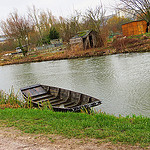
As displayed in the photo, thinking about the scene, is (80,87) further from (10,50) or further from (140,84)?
(10,50)

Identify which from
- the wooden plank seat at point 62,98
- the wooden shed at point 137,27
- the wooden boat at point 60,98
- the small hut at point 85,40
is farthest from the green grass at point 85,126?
the wooden shed at point 137,27

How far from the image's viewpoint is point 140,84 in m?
13.8

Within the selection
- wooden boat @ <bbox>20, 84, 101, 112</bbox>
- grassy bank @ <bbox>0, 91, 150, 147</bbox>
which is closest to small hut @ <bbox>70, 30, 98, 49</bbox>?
wooden boat @ <bbox>20, 84, 101, 112</bbox>

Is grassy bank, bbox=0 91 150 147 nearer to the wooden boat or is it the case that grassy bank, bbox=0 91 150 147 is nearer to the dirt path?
the dirt path

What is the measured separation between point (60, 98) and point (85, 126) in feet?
18.3

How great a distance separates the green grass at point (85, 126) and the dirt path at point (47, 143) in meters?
0.24

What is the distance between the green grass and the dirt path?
244mm

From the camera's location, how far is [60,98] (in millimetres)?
11891

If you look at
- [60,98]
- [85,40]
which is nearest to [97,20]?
[85,40]

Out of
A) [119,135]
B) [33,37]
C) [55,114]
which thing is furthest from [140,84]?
[33,37]

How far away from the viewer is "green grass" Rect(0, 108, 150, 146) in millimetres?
5326

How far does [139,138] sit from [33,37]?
67252 millimetres

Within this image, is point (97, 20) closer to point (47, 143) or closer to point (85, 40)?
point (85, 40)

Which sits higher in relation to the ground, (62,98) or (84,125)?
(84,125)
